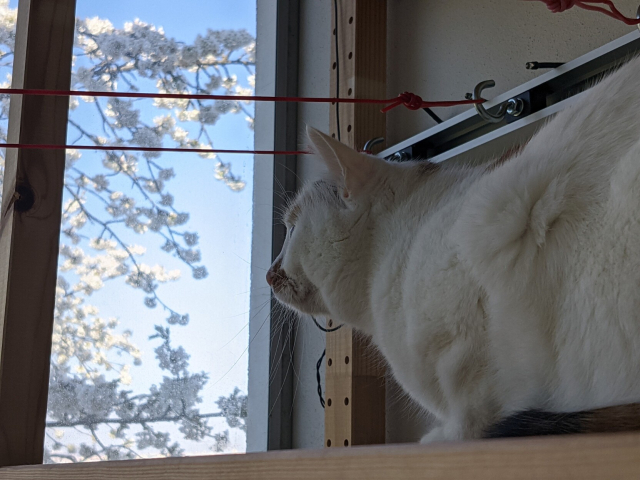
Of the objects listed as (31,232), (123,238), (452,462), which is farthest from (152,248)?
(452,462)

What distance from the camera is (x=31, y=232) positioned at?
3.14 feet

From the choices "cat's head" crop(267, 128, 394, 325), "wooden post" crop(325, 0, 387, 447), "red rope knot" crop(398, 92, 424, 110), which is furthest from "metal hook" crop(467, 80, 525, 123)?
"wooden post" crop(325, 0, 387, 447)

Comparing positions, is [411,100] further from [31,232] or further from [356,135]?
[31,232]

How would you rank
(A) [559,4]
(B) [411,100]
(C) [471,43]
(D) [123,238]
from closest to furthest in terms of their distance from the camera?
(A) [559,4]
(B) [411,100]
(C) [471,43]
(D) [123,238]

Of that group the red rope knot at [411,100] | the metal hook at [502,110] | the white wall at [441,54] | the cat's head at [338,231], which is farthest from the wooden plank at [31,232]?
the metal hook at [502,110]

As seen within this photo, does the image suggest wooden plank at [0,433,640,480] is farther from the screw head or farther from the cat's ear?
the screw head

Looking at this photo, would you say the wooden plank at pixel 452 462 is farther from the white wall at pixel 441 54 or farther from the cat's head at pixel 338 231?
the white wall at pixel 441 54

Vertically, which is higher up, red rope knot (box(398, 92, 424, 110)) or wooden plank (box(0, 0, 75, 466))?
red rope knot (box(398, 92, 424, 110))

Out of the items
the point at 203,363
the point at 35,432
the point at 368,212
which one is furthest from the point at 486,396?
the point at 203,363

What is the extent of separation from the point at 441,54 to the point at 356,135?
0.29 m

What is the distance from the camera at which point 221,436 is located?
76.4 inches

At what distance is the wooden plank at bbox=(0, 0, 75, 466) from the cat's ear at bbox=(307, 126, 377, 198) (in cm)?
40

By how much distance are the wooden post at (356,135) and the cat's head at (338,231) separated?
12.7 inches

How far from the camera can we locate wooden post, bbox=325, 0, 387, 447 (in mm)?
1403
